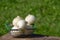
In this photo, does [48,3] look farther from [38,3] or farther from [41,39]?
[41,39]

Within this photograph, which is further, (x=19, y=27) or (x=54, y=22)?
(x=54, y=22)

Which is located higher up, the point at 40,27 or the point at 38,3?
the point at 38,3

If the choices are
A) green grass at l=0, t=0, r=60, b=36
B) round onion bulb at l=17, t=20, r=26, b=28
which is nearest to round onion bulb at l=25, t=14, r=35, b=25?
round onion bulb at l=17, t=20, r=26, b=28

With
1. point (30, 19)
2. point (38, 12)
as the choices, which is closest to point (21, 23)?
point (30, 19)

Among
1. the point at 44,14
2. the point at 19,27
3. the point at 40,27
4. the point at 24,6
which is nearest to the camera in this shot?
the point at 19,27

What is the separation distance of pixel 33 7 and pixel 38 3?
323 millimetres

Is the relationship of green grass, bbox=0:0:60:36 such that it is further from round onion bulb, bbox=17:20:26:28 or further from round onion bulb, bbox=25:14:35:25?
round onion bulb, bbox=17:20:26:28

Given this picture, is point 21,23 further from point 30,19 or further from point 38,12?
point 38,12

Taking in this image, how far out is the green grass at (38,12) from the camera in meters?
6.45

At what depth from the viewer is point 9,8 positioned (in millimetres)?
7551

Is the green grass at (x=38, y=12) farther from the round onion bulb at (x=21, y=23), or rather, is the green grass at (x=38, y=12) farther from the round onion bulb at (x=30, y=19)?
the round onion bulb at (x=21, y=23)

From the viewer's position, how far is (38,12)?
7.25 m

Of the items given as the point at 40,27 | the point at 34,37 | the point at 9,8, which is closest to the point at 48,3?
the point at 9,8

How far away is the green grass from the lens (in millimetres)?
6453
